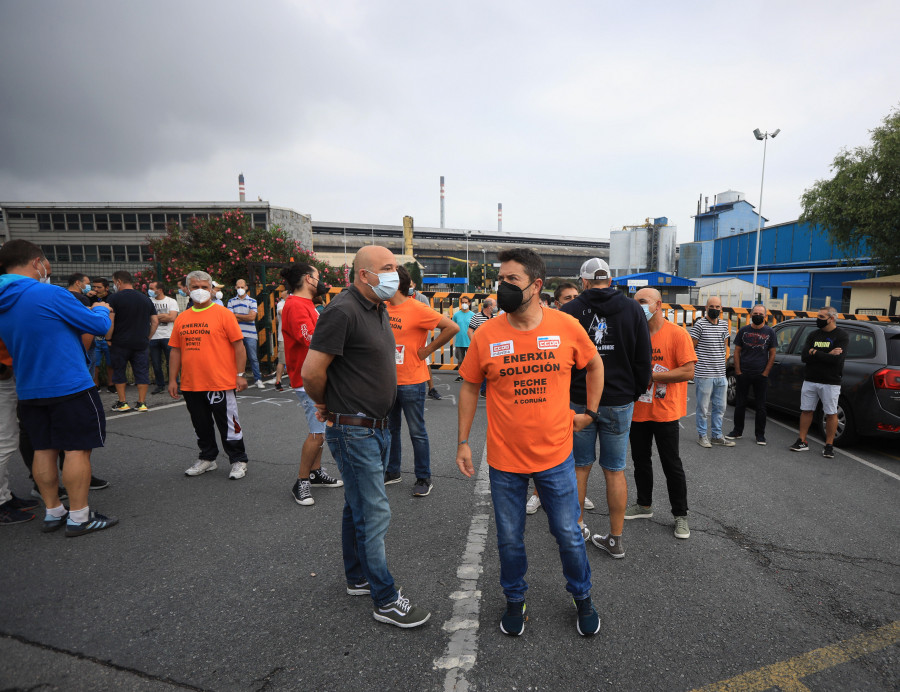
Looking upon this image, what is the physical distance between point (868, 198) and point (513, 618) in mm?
27944

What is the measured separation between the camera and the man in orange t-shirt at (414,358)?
4383mm

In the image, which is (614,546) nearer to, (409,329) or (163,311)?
(409,329)

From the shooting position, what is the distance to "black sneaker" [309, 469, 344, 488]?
4.52m

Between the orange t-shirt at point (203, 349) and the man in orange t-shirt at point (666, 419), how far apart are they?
374 cm

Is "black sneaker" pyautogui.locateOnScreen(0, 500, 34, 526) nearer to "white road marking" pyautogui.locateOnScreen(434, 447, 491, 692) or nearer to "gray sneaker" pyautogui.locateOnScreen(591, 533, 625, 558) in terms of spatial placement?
"white road marking" pyautogui.locateOnScreen(434, 447, 491, 692)

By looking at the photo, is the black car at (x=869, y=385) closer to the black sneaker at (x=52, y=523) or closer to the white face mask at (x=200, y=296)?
the white face mask at (x=200, y=296)

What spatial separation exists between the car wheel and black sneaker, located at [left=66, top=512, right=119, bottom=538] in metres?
7.98

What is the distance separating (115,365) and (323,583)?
6.86 metres

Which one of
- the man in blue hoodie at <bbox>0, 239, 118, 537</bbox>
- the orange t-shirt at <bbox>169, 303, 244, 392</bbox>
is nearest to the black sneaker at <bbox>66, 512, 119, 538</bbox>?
the man in blue hoodie at <bbox>0, 239, 118, 537</bbox>

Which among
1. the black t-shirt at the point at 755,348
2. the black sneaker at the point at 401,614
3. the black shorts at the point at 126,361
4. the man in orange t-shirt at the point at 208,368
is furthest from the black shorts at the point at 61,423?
the black t-shirt at the point at 755,348

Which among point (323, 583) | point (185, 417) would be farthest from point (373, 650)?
point (185, 417)

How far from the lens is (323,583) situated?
9.67ft

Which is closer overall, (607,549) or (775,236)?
(607,549)

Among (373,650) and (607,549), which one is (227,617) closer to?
(373,650)
